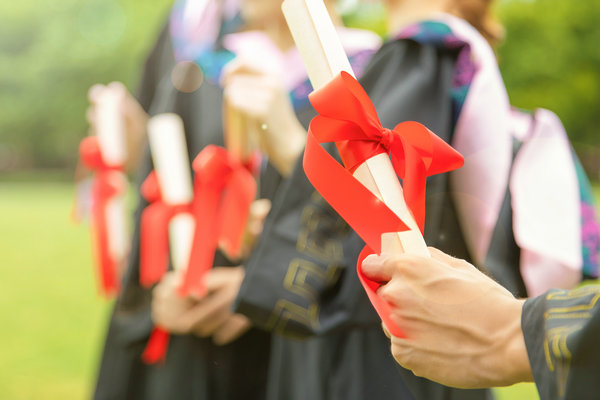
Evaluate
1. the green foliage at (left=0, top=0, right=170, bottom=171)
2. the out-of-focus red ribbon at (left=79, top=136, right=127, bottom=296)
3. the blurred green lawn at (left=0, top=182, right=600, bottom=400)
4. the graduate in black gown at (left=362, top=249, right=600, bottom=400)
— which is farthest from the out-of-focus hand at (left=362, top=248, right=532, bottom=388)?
the green foliage at (left=0, top=0, right=170, bottom=171)

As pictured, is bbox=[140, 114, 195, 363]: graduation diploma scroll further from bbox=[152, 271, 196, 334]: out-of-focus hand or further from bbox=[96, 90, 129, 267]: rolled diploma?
bbox=[96, 90, 129, 267]: rolled diploma

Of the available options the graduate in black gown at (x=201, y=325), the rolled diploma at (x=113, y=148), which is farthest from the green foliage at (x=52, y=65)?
the graduate in black gown at (x=201, y=325)

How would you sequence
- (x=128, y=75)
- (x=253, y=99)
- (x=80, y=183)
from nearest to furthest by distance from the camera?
(x=253, y=99) → (x=80, y=183) → (x=128, y=75)

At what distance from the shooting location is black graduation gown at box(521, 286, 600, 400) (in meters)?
0.30

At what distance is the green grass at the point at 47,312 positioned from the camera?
269 cm

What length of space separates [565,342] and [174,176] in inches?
26.7

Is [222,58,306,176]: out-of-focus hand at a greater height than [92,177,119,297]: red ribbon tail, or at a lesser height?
greater

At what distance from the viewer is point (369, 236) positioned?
0.34 metres

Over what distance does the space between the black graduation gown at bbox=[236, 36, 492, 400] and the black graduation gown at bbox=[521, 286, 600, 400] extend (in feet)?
0.77

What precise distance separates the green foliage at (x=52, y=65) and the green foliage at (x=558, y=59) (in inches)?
207

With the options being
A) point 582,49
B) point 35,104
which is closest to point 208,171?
point 582,49

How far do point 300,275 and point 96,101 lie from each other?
70 cm

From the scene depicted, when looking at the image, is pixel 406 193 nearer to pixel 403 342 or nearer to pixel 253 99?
pixel 403 342

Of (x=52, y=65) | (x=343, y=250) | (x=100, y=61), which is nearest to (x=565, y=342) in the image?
(x=343, y=250)
